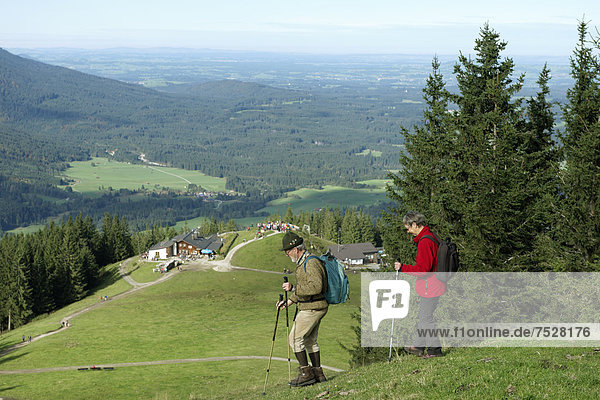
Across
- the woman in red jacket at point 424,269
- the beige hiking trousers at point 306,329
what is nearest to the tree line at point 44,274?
the beige hiking trousers at point 306,329

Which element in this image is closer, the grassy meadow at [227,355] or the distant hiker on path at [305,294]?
the grassy meadow at [227,355]

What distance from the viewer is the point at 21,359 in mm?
56219

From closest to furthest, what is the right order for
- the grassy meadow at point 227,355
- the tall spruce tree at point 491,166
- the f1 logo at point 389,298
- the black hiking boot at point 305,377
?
the grassy meadow at point 227,355
the black hiking boot at point 305,377
the f1 logo at point 389,298
the tall spruce tree at point 491,166

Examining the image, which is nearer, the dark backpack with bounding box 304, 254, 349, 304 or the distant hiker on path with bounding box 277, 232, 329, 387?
the distant hiker on path with bounding box 277, 232, 329, 387

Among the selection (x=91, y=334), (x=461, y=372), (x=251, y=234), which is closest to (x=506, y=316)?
(x=461, y=372)

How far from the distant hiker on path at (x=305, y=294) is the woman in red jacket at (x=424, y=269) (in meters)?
2.14

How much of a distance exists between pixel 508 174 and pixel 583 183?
144 inches

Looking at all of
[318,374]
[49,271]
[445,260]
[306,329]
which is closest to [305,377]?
[318,374]

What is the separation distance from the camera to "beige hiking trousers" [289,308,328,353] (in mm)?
14406

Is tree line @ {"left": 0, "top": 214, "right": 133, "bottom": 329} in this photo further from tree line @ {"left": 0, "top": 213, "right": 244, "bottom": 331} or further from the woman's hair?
the woman's hair

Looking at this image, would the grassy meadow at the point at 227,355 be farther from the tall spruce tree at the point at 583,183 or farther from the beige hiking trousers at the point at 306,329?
the tall spruce tree at the point at 583,183

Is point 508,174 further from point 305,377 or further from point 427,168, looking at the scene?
point 305,377

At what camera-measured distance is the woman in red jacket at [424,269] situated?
1427 centimetres

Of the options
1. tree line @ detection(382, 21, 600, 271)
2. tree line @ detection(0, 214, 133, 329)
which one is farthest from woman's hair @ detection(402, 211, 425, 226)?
tree line @ detection(0, 214, 133, 329)
